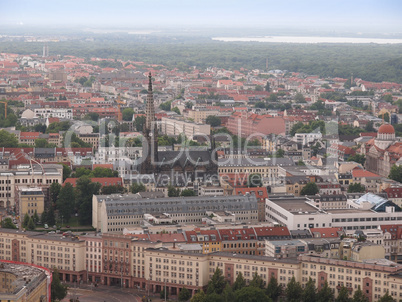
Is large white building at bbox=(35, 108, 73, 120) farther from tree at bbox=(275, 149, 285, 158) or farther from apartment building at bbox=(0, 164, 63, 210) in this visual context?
apartment building at bbox=(0, 164, 63, 210)

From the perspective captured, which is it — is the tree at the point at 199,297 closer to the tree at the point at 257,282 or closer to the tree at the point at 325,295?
the tree at the point at 257,282

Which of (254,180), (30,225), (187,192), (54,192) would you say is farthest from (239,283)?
(254,180)

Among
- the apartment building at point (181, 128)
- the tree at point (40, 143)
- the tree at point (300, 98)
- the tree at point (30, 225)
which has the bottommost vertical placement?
the tree at point (300, 98)

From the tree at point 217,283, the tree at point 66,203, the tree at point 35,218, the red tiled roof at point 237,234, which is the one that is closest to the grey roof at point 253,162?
the tree at point 66,203

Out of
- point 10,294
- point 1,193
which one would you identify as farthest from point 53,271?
point 1,193

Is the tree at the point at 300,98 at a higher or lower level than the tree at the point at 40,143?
lower
